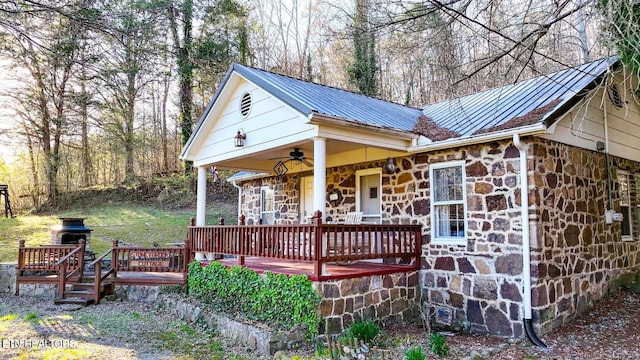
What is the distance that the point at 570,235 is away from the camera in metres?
7.53

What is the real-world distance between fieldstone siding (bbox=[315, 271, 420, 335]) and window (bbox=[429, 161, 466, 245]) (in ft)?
3.22

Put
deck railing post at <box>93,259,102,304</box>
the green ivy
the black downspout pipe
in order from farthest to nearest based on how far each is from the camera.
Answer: deck railing post at <box>93,259,102,304</box> → the green ivy → the black downspout pipe

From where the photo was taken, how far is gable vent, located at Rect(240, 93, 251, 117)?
360 inches

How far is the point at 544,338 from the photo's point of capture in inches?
258

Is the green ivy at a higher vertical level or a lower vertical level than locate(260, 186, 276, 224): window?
lower

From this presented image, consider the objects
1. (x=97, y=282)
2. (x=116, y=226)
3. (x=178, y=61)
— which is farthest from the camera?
(x=116, y=226)

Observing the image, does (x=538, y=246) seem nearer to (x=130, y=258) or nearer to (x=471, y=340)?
(x=471, y=340)

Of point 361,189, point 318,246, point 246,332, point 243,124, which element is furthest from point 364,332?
point 243,124

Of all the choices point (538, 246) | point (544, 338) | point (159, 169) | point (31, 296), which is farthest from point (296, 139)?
point (159, 169)

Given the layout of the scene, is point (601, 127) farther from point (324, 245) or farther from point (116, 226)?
point (116, 226)

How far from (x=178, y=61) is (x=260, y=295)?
9059 millimetres

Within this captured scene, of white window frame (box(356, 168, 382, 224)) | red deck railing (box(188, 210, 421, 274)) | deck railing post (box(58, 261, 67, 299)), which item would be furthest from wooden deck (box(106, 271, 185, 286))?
white window frame (box(356, 168, 382, 224))

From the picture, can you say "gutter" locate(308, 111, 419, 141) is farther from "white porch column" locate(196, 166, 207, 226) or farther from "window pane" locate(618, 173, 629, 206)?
"window pane" locate(618, 173, 629, 206)

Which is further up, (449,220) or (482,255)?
(449,220)
